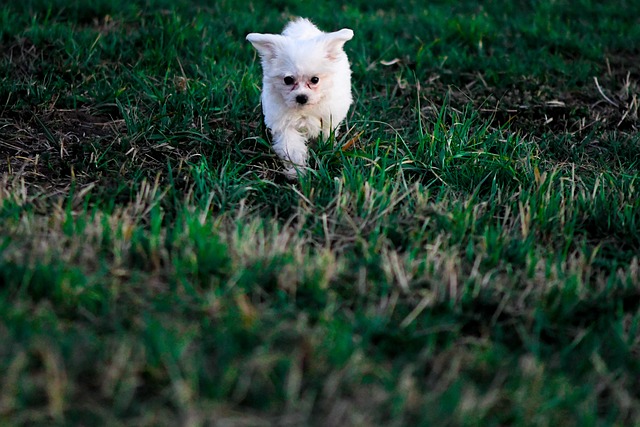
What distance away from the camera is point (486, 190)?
3.69m

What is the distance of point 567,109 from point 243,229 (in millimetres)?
2687

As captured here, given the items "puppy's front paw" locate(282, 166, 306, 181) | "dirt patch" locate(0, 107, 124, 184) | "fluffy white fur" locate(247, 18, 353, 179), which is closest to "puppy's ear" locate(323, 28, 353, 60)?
"fluffy white fur" locate(247, 18, 353, 179)

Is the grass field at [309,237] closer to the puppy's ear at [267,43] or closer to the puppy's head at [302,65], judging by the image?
the puppy's head at [302,65]

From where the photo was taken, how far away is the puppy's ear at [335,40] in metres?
3.87

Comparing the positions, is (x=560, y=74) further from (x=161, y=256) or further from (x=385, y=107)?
(x=161, y=256)

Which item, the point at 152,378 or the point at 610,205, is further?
the point at 610,205

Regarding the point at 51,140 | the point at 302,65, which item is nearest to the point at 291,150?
the point at 302,65

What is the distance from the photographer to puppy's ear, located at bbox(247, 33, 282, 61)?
391cm

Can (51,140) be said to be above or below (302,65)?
below

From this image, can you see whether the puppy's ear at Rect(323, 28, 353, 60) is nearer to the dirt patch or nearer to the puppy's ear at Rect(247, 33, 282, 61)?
the puppy's ear at Rect(247, 33, 282, 61)

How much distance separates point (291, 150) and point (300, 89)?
0.31m

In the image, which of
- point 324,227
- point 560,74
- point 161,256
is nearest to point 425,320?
point 324,227

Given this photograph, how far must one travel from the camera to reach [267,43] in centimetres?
395

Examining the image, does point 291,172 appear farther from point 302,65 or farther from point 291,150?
point 302,65
